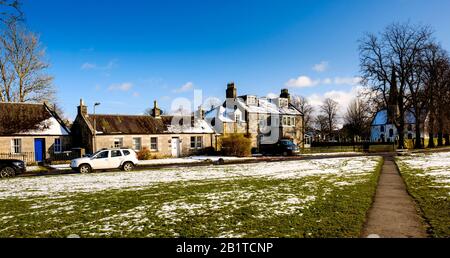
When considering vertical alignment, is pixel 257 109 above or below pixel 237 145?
above

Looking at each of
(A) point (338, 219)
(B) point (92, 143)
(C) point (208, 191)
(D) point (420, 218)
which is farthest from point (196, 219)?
(B) point (92, 143)

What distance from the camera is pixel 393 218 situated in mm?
8195

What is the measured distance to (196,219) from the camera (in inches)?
324

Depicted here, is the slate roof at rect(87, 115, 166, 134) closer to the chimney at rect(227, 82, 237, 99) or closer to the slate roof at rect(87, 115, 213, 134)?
the slate roof at rect(87, 115, 213, 134)

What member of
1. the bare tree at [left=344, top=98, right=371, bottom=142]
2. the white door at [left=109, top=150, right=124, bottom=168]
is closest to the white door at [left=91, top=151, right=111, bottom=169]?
the white door at [left=109, top=150, right=124, bottom=168]

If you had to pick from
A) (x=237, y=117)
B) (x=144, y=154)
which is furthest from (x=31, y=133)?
(x=237, y=117)

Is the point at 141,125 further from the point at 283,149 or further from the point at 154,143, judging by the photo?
the point at 283,149

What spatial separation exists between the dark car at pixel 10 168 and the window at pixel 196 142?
2152 centimetres

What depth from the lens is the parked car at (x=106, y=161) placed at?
2280 centimetres

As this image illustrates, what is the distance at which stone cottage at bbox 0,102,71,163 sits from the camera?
3072cm

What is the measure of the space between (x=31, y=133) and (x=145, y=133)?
37.6 feet

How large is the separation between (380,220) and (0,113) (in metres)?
36.0

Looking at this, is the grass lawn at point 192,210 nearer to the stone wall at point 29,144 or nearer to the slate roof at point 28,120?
the stone wall at point 29,144
